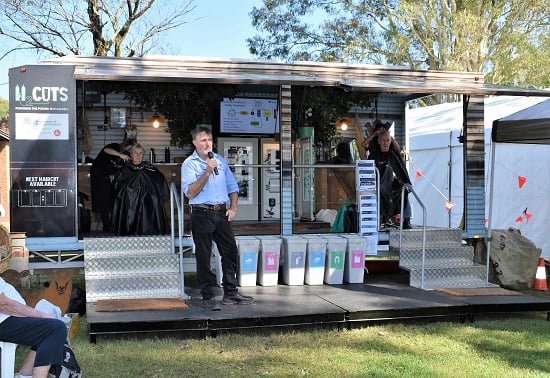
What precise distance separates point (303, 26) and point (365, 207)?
1832cm

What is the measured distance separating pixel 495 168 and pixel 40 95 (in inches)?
356

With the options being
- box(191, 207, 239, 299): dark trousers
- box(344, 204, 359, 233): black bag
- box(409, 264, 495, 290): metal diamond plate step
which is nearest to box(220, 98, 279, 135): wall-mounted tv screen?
box(344, 204, 359, 233): black bag

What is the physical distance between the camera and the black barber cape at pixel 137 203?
25.8 feet

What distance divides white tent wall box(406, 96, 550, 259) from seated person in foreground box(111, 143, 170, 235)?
486 centimetres

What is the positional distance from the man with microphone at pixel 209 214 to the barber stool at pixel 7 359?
2.39 metres

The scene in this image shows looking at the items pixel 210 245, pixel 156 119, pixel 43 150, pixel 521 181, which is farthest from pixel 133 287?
pixel 521 181

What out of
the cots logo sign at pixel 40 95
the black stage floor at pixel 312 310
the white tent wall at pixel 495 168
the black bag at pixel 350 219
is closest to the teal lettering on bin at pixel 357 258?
the black stage floor at pixel 312 310

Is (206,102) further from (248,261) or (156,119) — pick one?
(248,261)

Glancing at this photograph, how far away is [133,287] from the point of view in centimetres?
663

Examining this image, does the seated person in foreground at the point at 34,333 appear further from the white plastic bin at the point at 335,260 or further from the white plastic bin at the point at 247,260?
the white plastic bin at the point at 335,260

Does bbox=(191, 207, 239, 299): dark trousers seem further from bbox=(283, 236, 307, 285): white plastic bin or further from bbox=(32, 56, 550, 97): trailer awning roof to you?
bbox=(32, 56, 550, 97): trailer awning roof

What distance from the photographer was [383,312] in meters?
6.17

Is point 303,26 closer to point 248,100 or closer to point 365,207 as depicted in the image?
point 248,100

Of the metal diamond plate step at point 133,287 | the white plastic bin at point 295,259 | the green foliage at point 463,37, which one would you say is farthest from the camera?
the green foliage at point 463,37
